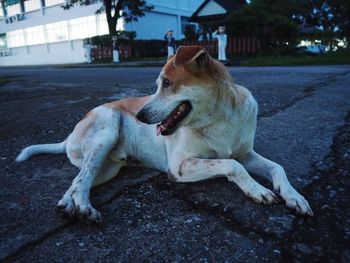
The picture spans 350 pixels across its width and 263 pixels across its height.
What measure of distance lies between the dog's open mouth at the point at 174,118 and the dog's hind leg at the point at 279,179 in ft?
1.87

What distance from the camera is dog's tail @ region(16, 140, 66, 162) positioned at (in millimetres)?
2943

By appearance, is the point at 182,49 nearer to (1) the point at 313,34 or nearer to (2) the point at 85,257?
(2) the point at 85,257

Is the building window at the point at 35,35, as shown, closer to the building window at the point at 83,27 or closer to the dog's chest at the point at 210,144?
the building window at the point at 83,27

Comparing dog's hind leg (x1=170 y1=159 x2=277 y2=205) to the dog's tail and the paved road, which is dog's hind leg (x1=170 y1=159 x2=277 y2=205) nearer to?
the paved road

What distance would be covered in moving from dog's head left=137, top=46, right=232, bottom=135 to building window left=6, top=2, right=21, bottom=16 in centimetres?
4368

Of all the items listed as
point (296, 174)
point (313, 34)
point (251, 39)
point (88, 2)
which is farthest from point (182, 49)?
point (88, 2)

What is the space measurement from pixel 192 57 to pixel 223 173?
2.61 feet

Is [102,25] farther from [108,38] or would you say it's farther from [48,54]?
[48,54]

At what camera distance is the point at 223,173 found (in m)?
2.25

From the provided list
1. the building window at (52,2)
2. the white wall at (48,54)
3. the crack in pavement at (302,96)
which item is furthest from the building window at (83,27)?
the crack in pavement at (302,96)

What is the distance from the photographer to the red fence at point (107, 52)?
25547 millimetres

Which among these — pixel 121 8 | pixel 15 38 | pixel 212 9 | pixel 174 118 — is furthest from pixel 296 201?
pixel 15 38

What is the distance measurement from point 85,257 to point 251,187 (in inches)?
40.4

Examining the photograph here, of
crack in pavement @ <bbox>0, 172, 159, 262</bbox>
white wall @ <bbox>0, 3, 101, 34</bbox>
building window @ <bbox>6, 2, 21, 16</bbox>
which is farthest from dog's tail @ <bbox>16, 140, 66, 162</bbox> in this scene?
building window @ <bbox>6, 2, 21, 16</bbox>
